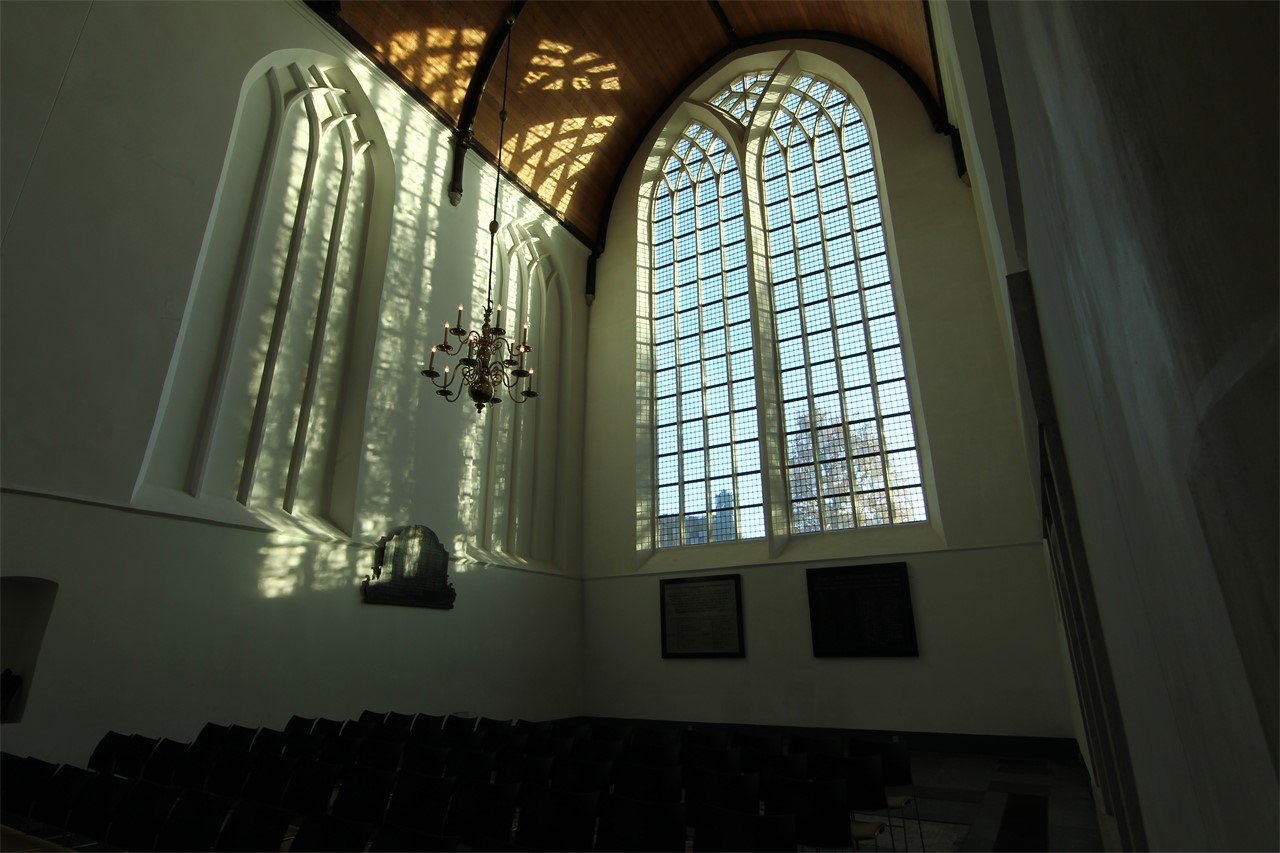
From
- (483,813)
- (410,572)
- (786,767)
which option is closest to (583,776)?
(483,813)

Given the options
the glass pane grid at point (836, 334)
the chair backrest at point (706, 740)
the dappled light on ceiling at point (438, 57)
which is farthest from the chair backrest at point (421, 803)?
the dappled light on ceiling at point (438, 57)

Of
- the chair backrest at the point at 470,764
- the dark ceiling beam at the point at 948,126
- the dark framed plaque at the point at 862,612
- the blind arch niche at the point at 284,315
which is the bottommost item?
the chair backrest at the point at 470,764

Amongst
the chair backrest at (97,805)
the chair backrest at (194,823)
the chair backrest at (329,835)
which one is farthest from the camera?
the chair backrest at (97,805)

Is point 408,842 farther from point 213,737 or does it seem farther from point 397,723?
point 397,723

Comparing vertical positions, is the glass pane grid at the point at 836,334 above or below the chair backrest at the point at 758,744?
above

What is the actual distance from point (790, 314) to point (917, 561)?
417 cm

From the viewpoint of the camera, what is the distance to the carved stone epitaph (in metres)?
7.39

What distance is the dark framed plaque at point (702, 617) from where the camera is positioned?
913 centimetres

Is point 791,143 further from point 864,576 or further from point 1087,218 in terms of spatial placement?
point 1087,218

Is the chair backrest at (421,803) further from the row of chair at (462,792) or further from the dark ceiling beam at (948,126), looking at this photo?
the dark ceiling beam at (948,126)

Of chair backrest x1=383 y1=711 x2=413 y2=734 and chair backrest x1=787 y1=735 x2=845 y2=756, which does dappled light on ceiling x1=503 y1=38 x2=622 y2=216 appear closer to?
chair backrest x1=383 y1=711 x2=413 y2=734

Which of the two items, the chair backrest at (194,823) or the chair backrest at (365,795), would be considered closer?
the chair backrest at (194,823)

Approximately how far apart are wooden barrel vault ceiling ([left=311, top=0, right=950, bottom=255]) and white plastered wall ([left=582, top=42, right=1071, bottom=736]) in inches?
28.2

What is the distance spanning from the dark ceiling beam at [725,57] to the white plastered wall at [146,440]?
492cm
